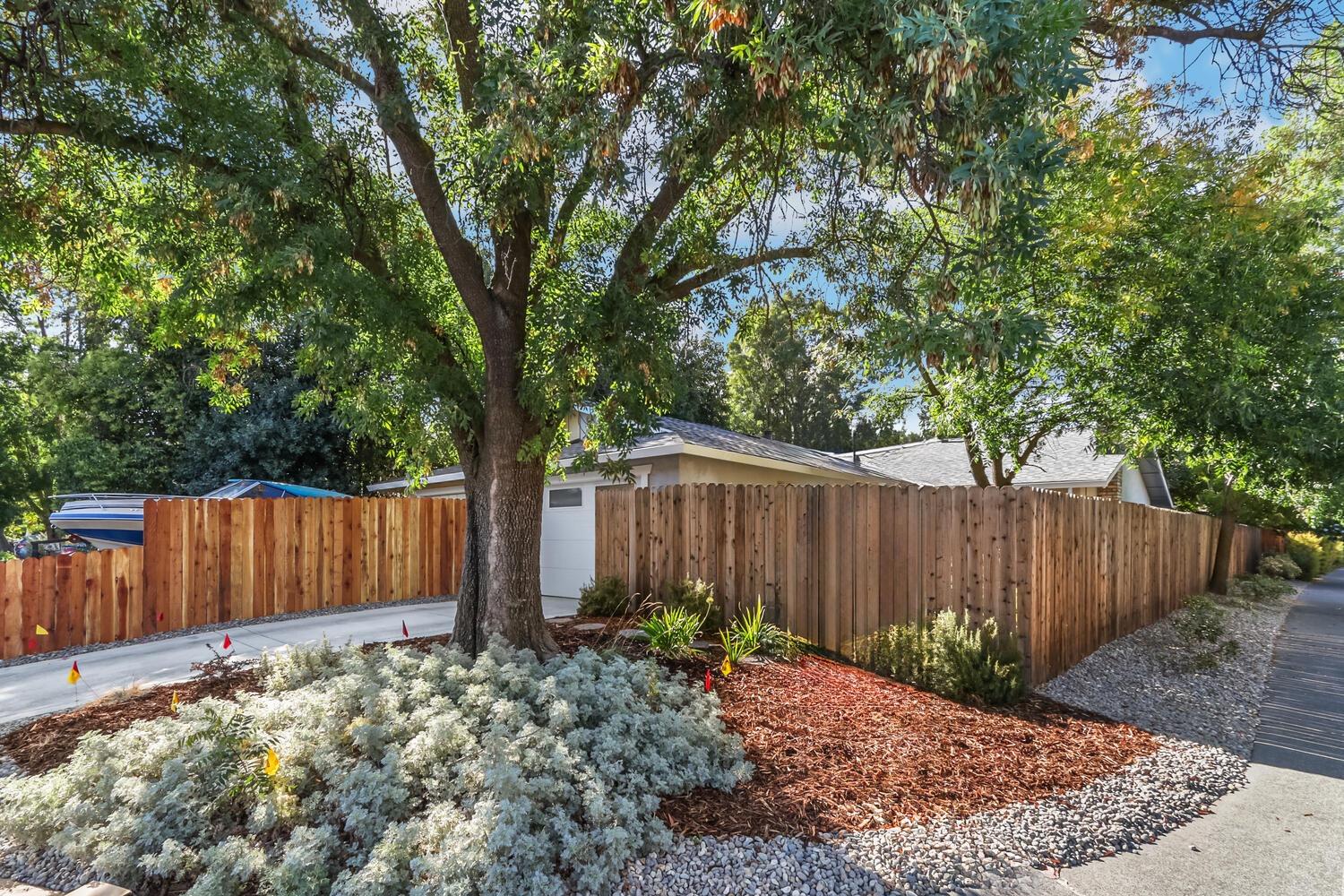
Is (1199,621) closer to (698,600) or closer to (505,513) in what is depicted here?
(698,600)

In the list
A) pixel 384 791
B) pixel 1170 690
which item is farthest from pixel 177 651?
pixel 1170 690

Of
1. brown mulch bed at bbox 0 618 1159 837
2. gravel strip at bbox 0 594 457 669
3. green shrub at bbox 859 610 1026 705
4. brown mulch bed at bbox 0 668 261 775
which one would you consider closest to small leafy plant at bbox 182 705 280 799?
brown mulch bed at bbox 0 668 261 775

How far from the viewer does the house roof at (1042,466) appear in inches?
555

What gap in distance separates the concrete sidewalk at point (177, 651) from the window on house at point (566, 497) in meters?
1.67

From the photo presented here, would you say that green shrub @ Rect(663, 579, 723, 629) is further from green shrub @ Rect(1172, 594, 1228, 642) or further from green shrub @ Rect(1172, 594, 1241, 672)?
green shrub @ Rect(1172, 594, 1228, 642)

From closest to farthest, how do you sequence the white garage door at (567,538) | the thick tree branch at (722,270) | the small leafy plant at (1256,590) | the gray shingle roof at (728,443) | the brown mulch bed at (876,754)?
the brown mulch bed at (876,754)
the thick tree branch at (722,270)
the gray shingle roof at (728,443)
the white garage door at (567,538)
the small leafy plant at (1256,590)

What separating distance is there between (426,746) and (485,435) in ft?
9.18

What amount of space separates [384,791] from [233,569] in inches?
299

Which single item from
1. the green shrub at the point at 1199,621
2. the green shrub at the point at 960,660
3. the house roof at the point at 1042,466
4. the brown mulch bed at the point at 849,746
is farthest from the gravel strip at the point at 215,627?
the green shrub at the point at 1199,621

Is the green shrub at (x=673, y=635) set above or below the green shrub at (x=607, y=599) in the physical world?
above

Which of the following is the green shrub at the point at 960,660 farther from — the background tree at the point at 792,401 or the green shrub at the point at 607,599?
the green shrub at the point at 607,599

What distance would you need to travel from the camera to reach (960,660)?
518 cm

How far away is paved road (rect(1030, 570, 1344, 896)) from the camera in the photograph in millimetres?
2895

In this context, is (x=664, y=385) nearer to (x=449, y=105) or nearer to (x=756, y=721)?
(x=756, y=721)
